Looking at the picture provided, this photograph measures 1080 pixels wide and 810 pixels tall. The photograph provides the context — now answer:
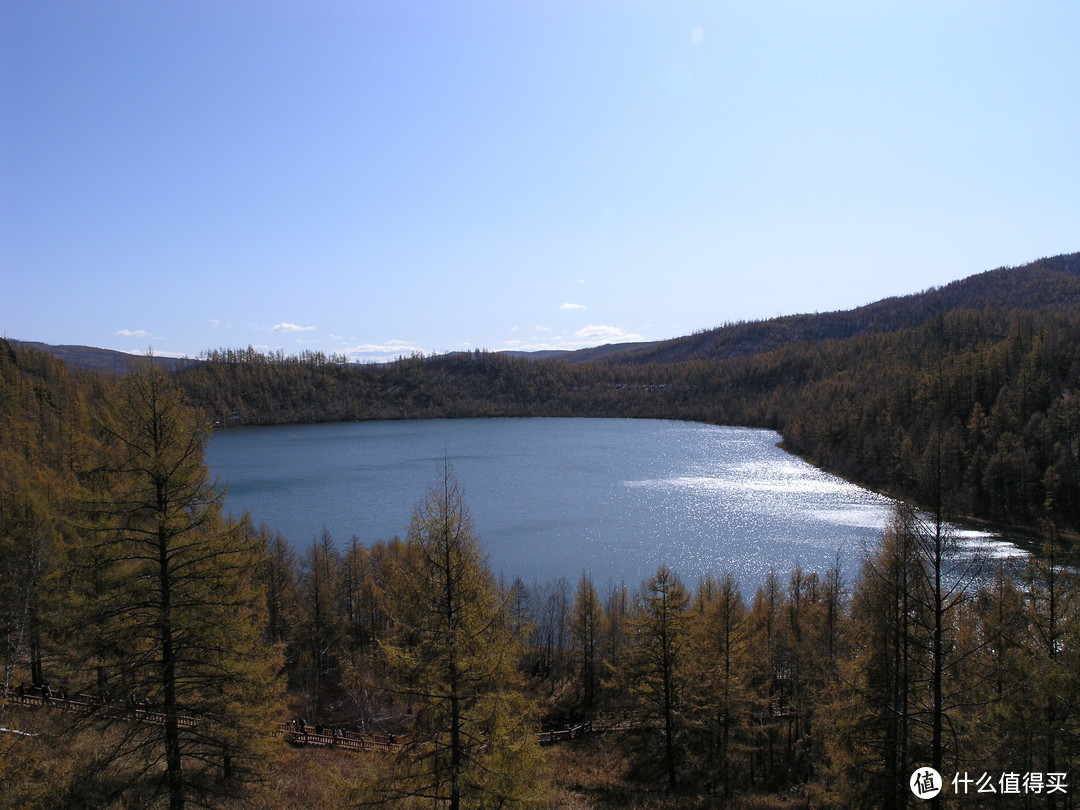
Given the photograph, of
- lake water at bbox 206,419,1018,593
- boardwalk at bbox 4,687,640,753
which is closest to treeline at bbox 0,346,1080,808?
boardwalk at bbox 4,687,640,753

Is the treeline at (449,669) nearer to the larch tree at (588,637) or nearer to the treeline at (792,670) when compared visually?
the treeline at (792,670)

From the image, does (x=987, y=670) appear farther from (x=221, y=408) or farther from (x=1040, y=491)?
(x=221, y=408)

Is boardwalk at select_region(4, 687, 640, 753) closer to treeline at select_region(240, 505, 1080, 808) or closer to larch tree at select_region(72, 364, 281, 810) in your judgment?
treeline at select_region(240, 505, 1080, 808)

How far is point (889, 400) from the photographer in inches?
3155

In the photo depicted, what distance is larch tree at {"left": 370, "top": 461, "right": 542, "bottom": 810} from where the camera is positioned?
8219 millimetres

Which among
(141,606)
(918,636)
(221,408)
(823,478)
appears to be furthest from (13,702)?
(221,408)

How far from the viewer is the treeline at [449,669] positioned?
8.48m

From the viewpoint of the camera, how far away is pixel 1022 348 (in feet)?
226
